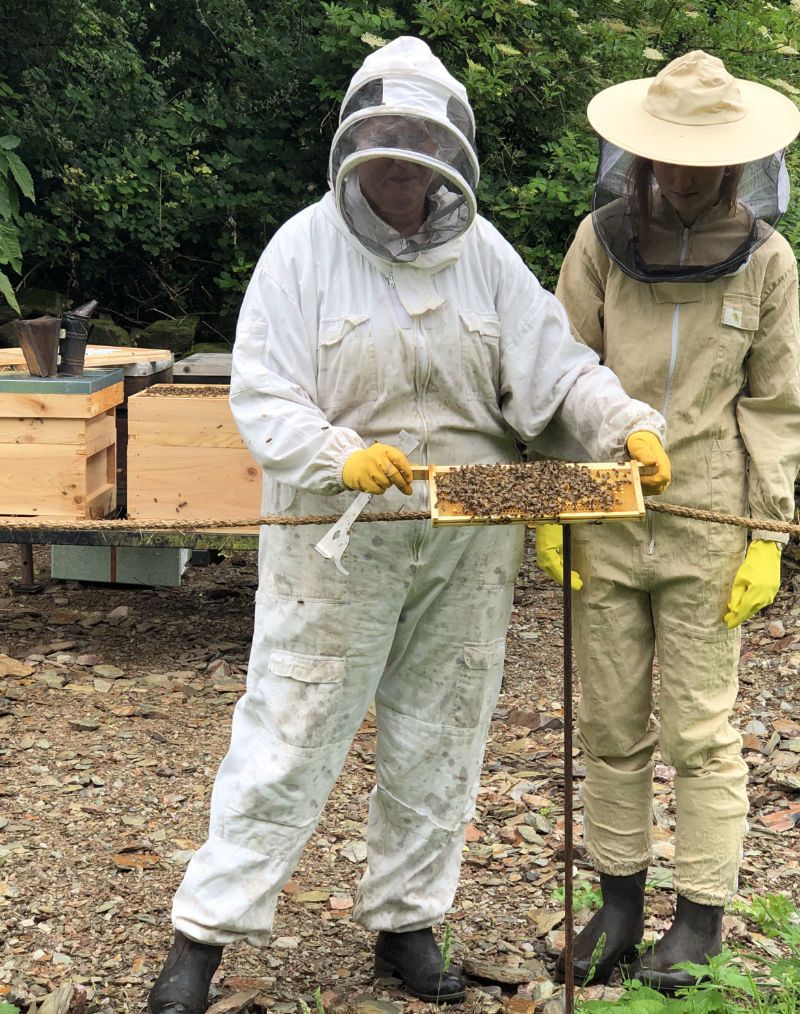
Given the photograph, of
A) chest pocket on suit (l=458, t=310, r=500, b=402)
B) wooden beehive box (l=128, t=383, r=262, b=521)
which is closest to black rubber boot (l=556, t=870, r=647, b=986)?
chest pocket on suit (l=458, t=310, r=500, b=402)

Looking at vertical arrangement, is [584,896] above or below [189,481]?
below

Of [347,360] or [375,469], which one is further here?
[347,360]

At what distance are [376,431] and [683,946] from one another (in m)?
1.32

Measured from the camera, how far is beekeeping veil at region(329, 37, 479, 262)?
2.29 m

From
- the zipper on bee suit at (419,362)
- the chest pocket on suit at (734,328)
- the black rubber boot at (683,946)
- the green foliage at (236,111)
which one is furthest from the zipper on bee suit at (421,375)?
the green foliage at (236,111)

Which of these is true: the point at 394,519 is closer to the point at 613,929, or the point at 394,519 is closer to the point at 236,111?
the point at 613,929

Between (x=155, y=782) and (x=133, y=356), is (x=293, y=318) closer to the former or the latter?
(x=155, y=782)

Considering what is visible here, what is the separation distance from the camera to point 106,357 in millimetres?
4945

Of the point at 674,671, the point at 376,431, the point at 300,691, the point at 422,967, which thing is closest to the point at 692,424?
the point at 674,671

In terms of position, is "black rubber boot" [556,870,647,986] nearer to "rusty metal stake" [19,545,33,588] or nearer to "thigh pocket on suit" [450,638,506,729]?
"thigh pocket on suit" [450,638,506,729]

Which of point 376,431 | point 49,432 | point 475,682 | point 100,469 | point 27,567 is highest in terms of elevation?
point 376,431

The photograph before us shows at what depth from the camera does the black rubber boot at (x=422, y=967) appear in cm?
269

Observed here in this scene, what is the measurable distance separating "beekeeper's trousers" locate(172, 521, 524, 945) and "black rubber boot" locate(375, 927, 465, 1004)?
0.32 metres

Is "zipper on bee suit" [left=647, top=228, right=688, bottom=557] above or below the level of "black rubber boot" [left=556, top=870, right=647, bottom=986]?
above
